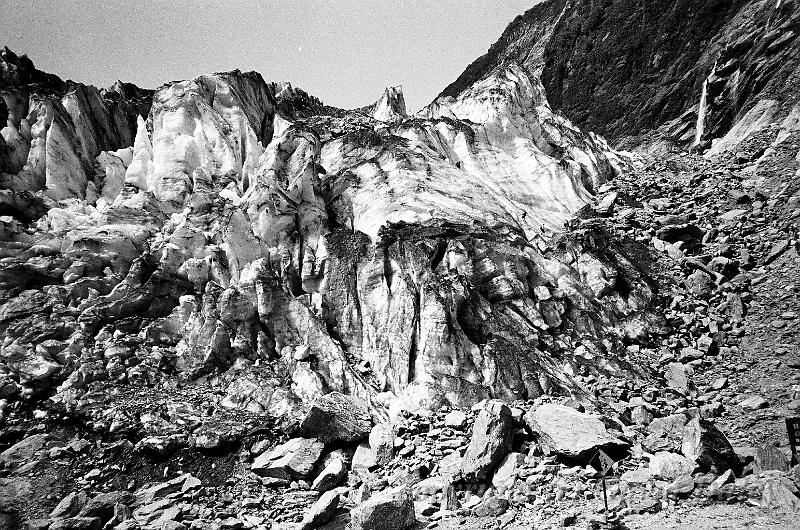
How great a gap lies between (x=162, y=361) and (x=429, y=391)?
10.2 metres

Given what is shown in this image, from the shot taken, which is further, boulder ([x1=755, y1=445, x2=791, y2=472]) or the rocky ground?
the rocky ground

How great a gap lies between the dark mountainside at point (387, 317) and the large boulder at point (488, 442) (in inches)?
2.4

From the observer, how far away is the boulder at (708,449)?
10414 mm

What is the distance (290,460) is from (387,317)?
22.7ft

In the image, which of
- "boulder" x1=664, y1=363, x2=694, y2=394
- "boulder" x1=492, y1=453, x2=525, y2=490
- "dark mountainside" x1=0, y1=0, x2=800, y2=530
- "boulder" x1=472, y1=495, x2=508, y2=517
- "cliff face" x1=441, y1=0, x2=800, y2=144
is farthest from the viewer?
"cliff face" x1=441, y1=0, x2=800, y2=144

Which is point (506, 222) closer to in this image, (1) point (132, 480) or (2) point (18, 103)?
(1) point (132, 480)

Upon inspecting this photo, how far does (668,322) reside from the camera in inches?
761

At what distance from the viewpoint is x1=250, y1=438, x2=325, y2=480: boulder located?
12.5m

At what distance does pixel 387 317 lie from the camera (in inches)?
706

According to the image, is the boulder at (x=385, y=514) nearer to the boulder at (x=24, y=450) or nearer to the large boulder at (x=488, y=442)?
the large boulder at (x=488, y=442)

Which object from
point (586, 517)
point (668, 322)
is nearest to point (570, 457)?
point (586, 517)

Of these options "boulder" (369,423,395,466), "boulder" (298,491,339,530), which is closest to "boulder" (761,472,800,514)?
"boulder" (369,423,395,466)

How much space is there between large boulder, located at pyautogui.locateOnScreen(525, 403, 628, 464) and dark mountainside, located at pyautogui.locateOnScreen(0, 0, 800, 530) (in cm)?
8

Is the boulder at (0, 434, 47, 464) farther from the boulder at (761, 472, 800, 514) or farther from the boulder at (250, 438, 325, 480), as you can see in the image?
the boulder at (761, 472, 800, 514)
